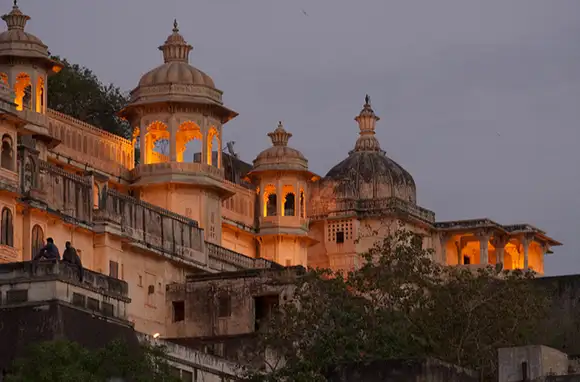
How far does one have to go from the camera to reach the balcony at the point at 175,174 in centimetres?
9075

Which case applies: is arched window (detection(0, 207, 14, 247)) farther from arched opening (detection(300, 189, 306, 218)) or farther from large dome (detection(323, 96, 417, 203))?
large dome (detection(323, 96, 417, 203))

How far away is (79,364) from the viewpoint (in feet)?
193

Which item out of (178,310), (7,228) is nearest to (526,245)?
(178,310)

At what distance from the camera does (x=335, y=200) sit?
106438 mm

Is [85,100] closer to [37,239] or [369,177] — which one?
[369,177]

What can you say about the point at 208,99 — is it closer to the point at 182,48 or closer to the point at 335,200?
the point at 182,48

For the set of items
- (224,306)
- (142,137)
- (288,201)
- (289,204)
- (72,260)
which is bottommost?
(72,260)

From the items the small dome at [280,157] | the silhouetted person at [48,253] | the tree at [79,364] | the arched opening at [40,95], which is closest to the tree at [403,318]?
the tree at [79,364]

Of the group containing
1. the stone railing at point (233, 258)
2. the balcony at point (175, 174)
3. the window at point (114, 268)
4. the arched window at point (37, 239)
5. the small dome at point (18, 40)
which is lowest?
the window at point (114, 268)

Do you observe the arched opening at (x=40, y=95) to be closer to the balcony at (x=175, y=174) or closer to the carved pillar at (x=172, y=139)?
the balcony at (x=175, y=174)

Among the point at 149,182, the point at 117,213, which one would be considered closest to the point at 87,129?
the point at 149,182

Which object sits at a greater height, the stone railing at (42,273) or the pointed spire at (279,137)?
the pointed spire at (279,137)

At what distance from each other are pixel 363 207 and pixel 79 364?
158 ft

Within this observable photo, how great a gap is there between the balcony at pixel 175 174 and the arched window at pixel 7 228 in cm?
1721
